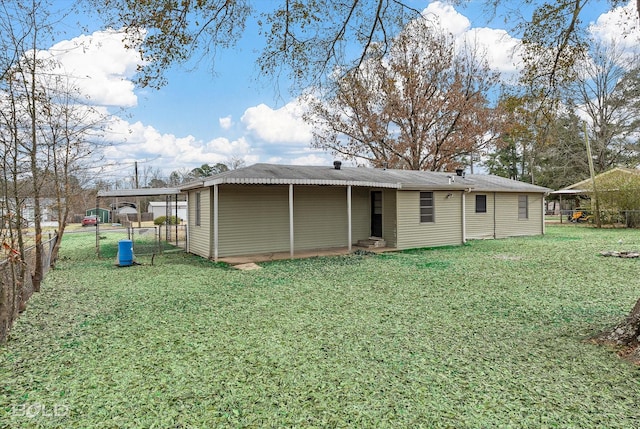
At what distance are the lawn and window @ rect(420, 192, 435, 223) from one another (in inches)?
208

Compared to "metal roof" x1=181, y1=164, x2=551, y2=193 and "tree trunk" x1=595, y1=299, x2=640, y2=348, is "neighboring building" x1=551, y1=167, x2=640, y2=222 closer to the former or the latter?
"metal roof" x1=181, y1=164, x2=551, y2=193

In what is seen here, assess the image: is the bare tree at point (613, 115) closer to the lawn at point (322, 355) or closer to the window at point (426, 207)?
the window at point (426, 207)

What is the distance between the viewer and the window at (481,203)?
14.7 metres

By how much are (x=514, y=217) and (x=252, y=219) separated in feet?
38.5

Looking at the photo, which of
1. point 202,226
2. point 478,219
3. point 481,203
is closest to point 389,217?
point 478,219

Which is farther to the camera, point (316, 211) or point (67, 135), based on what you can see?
point (316, 211)

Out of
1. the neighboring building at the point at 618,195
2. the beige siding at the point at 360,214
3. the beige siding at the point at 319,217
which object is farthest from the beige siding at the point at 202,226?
the neighboring building at the point at 618,195

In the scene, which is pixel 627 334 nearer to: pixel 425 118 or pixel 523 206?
pixel 523 206

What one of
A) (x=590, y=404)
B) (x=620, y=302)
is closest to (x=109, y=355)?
(x=590, y=404)

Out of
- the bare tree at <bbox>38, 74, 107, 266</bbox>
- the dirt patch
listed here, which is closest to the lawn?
the dirt patch

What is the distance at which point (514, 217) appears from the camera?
15.7 metres

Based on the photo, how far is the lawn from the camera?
2463 millimetres

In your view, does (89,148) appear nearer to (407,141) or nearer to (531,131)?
(531,131)

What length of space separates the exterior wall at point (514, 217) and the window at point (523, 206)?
5.5 inches
